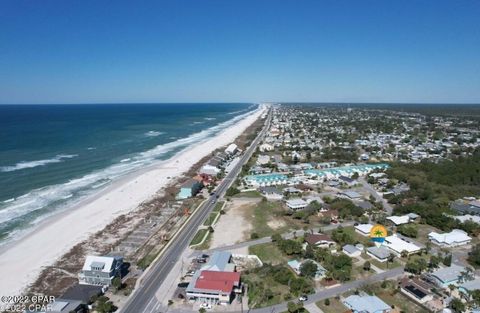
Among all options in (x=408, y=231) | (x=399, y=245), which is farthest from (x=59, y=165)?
(x=408, y=231)

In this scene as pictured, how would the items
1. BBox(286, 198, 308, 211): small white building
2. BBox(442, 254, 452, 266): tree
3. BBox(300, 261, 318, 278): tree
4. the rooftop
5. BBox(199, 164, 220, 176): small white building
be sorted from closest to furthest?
BBox(300, 261, 318, 278): tree → BBox(442, 254, 452, 266): tree → the rooftop → BBox(286, 198, 308, 211): small white building → BBox(199, 164, 220, 176): small white building

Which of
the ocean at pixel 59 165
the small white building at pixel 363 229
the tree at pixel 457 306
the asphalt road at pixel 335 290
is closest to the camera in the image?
the tree at pixel 457 306

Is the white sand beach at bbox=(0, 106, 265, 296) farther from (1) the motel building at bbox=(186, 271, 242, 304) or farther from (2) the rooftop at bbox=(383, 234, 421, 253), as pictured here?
(2) the rooftop at bbox=(383, 234, 421, 253)

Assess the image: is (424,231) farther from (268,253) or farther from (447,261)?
(268,253)

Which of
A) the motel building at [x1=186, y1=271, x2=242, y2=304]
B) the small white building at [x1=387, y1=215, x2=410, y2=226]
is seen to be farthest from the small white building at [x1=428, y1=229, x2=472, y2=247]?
the motel building at [x1=186, y1=271, x2=242, y2=304]

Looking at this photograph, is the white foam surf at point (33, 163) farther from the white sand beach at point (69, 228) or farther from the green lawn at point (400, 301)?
the green lawn at point (400, 301)

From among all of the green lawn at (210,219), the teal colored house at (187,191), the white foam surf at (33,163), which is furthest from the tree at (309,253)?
the white foam surf at (33,163)

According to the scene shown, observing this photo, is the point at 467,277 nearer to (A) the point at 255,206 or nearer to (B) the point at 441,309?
(B) the point at 441,309
